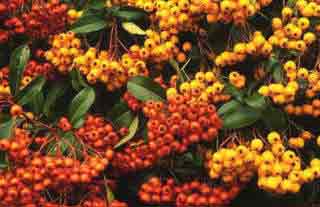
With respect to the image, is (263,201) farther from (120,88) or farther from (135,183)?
(120,88)

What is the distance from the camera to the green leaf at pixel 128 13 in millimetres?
3021

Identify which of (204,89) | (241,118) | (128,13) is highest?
(128,13)

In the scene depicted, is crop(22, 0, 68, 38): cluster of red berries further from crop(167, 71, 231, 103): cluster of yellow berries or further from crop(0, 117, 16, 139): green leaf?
crop(167, 71, 231, 103): cluster of yellow berries

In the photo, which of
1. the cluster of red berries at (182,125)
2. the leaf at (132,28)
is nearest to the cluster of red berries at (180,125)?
the cluster of red berries at (182,125)

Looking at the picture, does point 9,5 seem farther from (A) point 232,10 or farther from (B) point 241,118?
(B) point 241,118

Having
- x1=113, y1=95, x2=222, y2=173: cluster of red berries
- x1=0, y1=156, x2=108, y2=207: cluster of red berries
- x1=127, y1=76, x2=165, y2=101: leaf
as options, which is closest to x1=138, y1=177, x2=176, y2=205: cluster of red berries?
x1=113, y1=95, x2=222, y2=173: cluster of red berries

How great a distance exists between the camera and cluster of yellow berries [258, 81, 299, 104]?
2596 millimetres

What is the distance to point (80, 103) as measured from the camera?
2.88 metres

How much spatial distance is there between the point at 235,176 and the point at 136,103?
53 centimetres

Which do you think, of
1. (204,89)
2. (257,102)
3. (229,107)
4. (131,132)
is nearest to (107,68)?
(131,132)

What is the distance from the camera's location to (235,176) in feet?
8.52

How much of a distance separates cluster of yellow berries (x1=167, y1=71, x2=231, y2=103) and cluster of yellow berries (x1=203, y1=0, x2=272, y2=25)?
0.22 metres

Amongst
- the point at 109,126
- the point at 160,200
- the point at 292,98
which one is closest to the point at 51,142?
the point at 109,126

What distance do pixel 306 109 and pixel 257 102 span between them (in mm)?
192
